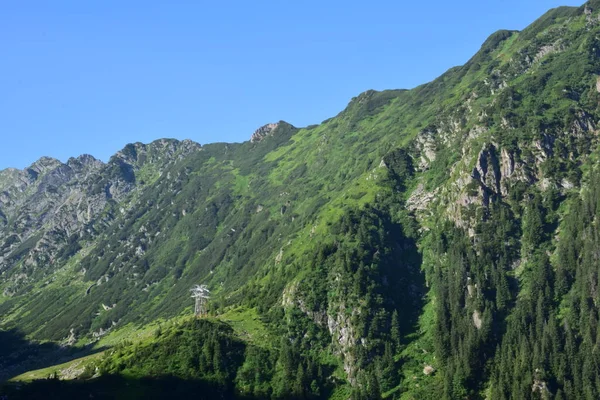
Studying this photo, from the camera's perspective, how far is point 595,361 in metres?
182

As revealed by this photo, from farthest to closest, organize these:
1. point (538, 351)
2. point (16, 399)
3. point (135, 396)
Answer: point (538, 351)
point (135, 396)
point (16, 399)

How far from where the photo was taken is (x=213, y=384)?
199375mm

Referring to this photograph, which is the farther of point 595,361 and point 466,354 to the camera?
point 466,354

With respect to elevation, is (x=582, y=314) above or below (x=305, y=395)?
above

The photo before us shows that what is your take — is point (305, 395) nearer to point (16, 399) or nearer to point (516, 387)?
point (516, 387)

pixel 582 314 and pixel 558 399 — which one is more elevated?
pixel 582 314

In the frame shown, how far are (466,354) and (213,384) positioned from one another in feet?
282

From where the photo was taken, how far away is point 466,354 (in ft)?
652

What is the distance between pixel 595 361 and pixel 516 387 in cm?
2601

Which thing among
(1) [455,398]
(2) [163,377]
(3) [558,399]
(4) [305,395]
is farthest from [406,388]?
(2) [163,377]

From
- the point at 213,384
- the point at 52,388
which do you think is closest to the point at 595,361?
the point at 213,384

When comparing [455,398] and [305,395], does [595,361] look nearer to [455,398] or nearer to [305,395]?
[455,398]

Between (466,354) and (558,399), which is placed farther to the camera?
(466,354)

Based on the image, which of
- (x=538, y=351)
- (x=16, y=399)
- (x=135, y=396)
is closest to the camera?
(x=16, y=399)
